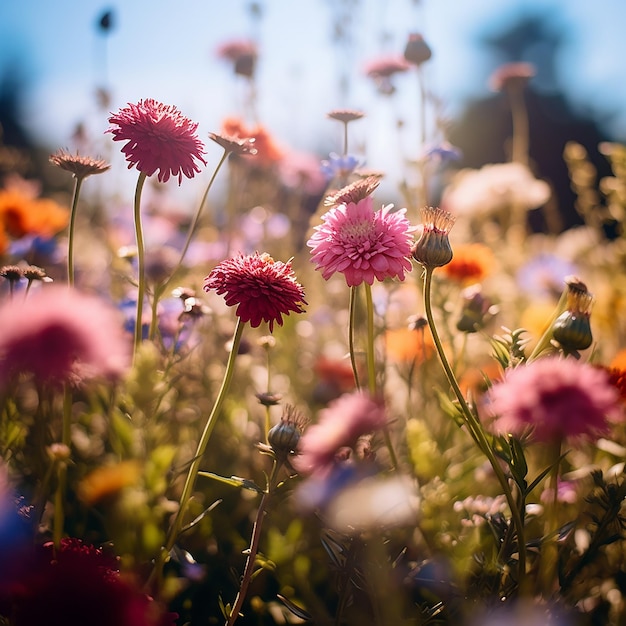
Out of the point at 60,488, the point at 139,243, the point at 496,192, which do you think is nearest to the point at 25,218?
the point at 139,243

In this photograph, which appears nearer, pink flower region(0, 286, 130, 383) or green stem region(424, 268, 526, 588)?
pink flower region(0, 286, 130, 383)

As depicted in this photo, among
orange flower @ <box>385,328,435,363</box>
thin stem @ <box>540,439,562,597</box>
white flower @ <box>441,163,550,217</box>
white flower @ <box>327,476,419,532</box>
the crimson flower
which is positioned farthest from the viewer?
white flower @ <box>441,163,550,217</box>

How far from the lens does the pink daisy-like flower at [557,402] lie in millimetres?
595

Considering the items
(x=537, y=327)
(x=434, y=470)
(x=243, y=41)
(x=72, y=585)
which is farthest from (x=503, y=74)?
(x=72, y=585)

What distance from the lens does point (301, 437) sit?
0.81 meters

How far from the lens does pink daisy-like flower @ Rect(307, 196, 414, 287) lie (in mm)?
826

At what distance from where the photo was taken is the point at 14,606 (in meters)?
0.65

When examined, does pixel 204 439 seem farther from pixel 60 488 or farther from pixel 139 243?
pixel 139 243

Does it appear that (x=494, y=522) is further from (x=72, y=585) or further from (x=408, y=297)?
(x=408, y=297)

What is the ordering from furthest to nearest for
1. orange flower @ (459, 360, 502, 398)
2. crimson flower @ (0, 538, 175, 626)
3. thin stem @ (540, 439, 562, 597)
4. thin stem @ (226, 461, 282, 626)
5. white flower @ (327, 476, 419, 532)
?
orange flower @ (459, 360, 502, 398), thin stem @ (540, 439, 562, 597), thin stem @ (226, 461, 282, 626), white flower @ (327, 476, 419, 532), crimson flower @ (0, 538, 175, 626)

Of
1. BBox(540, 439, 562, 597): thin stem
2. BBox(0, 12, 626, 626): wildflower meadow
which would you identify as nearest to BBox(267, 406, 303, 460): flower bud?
BBox(0, 12, 626, 626): wildflower meadow

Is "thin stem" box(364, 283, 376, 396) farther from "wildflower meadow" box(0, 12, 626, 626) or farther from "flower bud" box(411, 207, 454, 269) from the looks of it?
"flower bud" box(411, 207, 454, 269)

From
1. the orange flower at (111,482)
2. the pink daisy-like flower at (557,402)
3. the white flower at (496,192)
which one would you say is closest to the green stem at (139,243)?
the orange flower at (111,482)

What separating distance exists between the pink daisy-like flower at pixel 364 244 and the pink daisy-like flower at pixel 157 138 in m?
0.23
